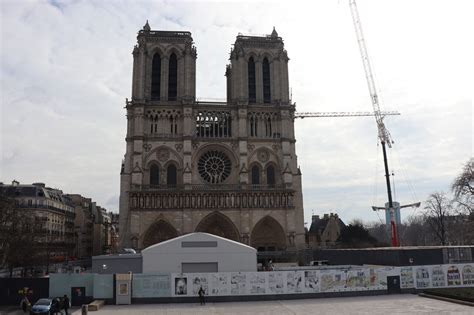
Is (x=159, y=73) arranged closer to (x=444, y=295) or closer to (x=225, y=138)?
(x=225, y=138)

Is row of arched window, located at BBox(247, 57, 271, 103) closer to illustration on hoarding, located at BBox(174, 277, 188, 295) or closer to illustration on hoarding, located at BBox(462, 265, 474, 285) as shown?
illustration on hoarding, located at BBox(462, 265, 474, 285)

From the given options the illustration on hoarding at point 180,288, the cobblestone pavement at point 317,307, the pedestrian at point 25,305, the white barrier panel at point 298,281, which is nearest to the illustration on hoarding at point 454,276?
the white barrier panel at point 298,281

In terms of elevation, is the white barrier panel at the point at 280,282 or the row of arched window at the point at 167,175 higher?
the row of arched window at the point at 167,175

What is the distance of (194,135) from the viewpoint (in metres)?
58.2

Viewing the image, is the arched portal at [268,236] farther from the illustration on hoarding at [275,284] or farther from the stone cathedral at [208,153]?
the illustration on hoarding at [275,284]

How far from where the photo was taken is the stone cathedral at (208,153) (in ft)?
180

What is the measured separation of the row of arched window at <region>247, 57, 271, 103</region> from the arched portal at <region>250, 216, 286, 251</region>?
16764 mm

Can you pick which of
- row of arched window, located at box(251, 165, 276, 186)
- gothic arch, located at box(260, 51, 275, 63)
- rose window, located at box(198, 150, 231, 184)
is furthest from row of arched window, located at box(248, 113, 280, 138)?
gothic arch, located at box(260, 51, 275, 63)

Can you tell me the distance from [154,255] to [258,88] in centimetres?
3579

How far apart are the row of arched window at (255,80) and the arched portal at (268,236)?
16.8 meters

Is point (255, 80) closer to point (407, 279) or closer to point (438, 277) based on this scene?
point (407, 279)

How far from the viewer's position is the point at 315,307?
76.2 ft

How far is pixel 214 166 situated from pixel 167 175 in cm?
614

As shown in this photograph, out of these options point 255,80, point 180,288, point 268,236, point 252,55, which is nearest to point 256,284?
point 180,288
